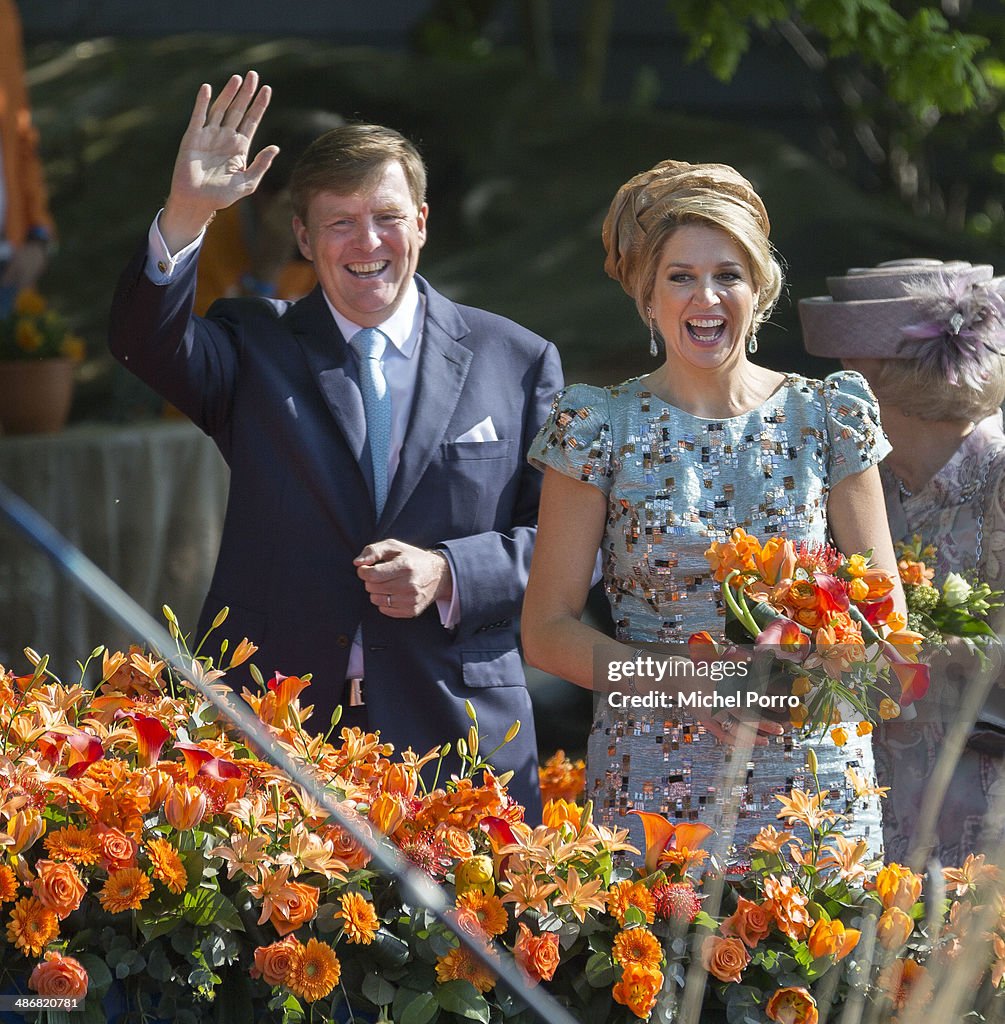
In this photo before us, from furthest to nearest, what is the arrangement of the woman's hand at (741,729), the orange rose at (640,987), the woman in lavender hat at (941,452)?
the woman in lavender hat at (941,452)
the woman's hand at (741,729)
the orange rose at (640,987)

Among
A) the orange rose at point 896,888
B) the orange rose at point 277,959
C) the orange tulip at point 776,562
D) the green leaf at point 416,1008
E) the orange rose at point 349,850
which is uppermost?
the orange tulip at point 776,562

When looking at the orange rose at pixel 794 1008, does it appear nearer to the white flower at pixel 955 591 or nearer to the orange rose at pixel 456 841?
the orange rose at pixel 456 841

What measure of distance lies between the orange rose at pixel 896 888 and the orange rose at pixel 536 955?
42cm

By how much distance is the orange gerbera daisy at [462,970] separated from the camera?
176 centimetres

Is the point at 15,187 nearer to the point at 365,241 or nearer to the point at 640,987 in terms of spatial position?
the point at 365,241

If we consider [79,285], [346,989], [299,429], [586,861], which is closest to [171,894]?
[346,989]

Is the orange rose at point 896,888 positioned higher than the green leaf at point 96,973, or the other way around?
the orange rose at point 896,888

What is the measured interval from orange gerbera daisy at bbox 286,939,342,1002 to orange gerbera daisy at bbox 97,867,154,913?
184 mm

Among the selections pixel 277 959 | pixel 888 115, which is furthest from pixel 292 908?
pixel 888 115

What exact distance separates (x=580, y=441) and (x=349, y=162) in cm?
65

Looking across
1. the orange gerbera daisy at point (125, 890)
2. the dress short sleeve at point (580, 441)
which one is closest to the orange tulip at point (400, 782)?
the orange gerbera daisy at point (125, 890)

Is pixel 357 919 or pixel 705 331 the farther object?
pixel 705 331

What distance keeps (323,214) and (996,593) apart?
4.15 ft

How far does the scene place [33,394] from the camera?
14.7ft
